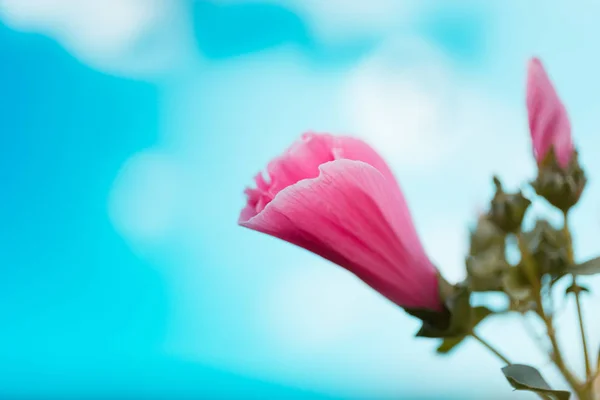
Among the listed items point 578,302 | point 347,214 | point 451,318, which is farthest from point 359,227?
point 578,302

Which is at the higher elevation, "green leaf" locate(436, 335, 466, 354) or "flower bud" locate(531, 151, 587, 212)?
"flower bud" locate(531, 151, 587, 212)

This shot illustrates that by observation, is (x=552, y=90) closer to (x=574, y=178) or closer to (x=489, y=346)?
(x=574, y=178)

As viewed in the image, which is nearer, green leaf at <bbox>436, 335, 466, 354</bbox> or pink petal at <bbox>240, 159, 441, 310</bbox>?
pink petal at <bbox>240, 159, 441, 310</bbox>

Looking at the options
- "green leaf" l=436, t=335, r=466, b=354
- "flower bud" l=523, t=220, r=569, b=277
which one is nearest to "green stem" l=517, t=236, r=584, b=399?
"flower bud" l=523, t=220, r=569, b=277

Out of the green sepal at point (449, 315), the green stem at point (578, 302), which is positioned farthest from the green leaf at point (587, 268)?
the green sepal at point (449, 315)

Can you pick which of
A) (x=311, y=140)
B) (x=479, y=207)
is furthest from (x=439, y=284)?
(x=479, y=207)

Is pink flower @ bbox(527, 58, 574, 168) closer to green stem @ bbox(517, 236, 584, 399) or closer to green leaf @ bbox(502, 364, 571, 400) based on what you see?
green stem @ bbox(517, 236, 584, 399)

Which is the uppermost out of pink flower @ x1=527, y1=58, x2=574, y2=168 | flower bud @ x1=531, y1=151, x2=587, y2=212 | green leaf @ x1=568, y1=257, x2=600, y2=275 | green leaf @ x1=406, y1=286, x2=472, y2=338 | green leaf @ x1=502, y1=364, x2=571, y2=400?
pink flower @ x1=527, y1=58, x2=574, y2=168
